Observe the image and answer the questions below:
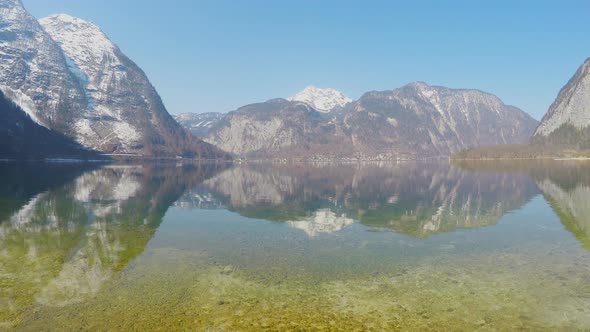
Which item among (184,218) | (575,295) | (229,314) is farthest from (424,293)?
(184,218)

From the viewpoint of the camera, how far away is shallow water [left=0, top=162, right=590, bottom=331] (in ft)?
71.1

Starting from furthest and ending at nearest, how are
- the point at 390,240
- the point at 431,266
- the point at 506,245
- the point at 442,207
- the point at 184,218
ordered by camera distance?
the point at 442,207 → the point at 184,218 → the point at 390,240 → the point at 506,245 → the point at 431,266

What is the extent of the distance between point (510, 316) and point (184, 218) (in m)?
50.9

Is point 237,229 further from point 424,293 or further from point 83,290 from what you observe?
point 424,293

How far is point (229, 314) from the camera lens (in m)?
22.2

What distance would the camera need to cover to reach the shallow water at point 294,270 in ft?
71.1

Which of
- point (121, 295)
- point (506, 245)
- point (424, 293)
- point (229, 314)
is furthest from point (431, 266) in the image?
point (121, 295)

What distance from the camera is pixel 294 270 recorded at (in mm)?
31844

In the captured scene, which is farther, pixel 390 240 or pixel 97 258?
pixel 390 240

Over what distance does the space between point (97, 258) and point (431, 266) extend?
106ft

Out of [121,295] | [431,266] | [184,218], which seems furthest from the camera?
[184,218]

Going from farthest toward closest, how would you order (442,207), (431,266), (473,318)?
(442,207) → (431,266) → (473,318)

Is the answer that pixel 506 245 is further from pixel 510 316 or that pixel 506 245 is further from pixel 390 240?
pixel 510 316

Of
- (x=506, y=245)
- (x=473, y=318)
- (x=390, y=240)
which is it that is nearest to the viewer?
(x=473, y=318)
